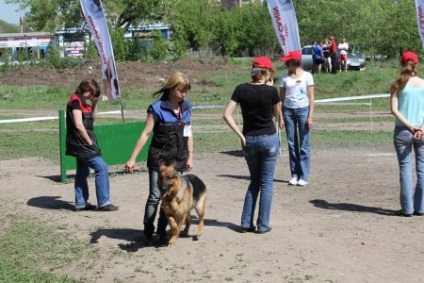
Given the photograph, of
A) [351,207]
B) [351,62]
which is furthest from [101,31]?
[351,62]

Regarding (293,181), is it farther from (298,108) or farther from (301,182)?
(298,108)

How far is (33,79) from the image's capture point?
4147 centimetres

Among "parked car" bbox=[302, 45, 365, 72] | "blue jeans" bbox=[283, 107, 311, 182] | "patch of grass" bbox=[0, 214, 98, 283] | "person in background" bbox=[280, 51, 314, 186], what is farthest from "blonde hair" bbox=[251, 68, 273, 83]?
"parked car" bbox=[302, 45, 365, 72]

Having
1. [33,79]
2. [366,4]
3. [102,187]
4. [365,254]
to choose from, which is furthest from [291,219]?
[366,4]

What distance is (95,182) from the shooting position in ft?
33.4

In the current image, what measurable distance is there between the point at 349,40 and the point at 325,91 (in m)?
17.3

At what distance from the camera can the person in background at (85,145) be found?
9984mm

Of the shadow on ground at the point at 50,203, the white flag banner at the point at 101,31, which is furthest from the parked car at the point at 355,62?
the shadow on ground at the point at 50,203

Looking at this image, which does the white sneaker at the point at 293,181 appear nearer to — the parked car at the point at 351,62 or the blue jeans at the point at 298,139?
the blue jeans at the point at 298,139

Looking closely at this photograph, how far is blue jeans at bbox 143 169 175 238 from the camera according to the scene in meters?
7.99

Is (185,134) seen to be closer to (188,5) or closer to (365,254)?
(365,254)

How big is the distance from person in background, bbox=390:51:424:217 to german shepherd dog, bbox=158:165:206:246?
236 centimetres

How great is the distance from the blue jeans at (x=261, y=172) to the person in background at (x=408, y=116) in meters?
1.60

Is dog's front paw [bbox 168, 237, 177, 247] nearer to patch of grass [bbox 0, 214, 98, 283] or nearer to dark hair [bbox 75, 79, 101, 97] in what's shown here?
patch of grass [bbox 0, 214, 98, 283]
